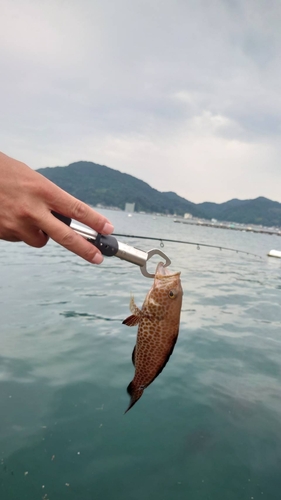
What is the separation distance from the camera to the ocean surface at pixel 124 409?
178 inches

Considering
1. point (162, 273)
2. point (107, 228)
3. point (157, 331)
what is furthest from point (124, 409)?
point (107, 228)

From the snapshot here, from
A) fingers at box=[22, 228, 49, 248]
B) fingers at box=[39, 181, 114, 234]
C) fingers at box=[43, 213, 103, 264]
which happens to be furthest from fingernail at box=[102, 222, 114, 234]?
fingers at box=[22, 228, 49, 248]

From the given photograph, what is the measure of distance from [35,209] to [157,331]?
129 cm

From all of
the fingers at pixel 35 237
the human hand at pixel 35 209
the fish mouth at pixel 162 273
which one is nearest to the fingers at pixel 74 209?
the human hand at pixel 35 209

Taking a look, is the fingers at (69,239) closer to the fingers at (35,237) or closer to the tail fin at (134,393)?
the fingers at (35,237)

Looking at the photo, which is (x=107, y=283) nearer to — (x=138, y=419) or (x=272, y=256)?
(x=138, y=419)

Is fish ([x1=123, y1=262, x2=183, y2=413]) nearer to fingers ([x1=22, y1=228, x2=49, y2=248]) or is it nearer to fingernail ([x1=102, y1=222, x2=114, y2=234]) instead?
fingernail ([x1=102, y1=222, x2=114, y2=234])

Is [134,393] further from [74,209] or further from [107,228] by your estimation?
[74,209]

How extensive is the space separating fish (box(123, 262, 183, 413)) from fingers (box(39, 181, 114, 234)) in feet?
2.27

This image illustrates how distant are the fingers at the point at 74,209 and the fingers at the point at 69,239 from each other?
74mm

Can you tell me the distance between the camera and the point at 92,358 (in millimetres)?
7641

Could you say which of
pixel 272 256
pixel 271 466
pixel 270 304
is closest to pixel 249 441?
pixel 271 466

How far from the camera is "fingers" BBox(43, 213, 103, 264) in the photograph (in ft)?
6.73

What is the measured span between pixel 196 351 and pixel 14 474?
517 cm
